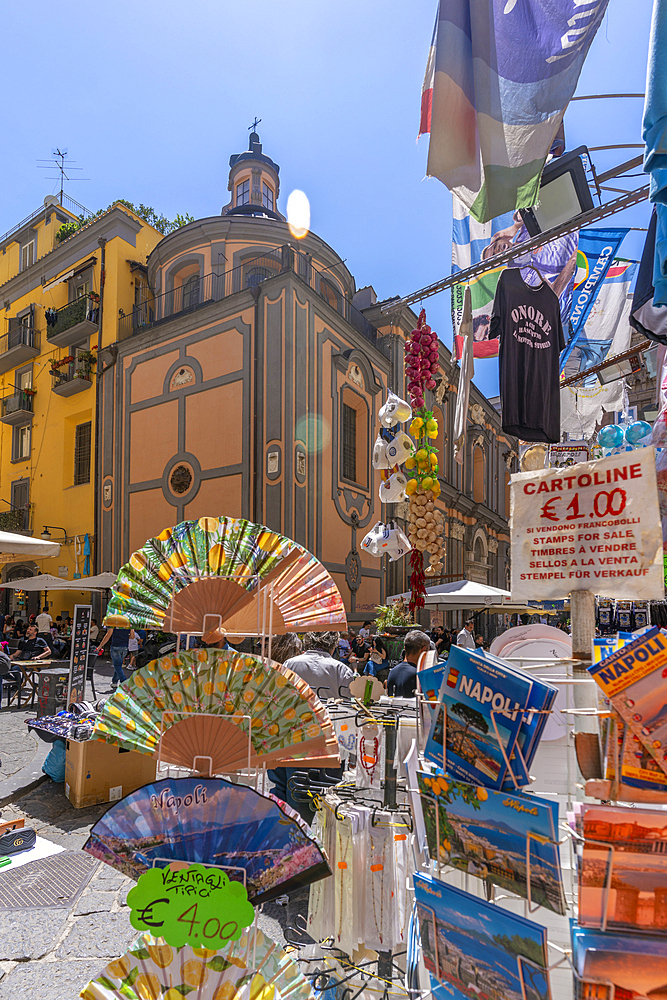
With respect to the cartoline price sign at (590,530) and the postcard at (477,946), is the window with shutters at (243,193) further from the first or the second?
the postcard at (477,946)

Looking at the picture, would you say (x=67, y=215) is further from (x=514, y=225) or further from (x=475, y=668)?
(x=475, y=668)

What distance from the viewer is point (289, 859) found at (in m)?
1.92

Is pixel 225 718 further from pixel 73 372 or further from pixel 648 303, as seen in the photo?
pixel 73 372

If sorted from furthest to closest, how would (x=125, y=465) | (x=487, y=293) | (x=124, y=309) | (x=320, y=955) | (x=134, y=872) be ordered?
1. (x=124, y=309)
2. (x=125, y=465)
3. (x=487, y=293)
4. (x=320, y=955)
5. (x=134, y=872)

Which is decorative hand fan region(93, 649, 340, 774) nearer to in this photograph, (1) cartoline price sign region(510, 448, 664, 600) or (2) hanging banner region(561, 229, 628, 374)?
(1) cartoline price sign region(510, 448, 664, 600)

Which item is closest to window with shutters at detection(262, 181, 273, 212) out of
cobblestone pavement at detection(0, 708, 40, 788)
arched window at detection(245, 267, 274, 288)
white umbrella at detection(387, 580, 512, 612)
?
arched window at detection(245, 267, 274, 288)

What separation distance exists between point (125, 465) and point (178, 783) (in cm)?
1688

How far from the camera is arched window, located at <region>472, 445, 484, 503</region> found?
28769 mm

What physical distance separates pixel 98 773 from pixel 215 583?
4043 mm

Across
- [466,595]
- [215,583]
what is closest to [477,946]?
[215,583]

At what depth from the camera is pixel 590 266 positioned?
5812 millimetres

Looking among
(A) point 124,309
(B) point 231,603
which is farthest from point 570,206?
(A) point 124,309

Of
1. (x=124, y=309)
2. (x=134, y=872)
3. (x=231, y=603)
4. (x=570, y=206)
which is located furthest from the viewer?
(x=124, y=309)

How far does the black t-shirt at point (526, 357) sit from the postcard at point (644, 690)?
11.2ft
